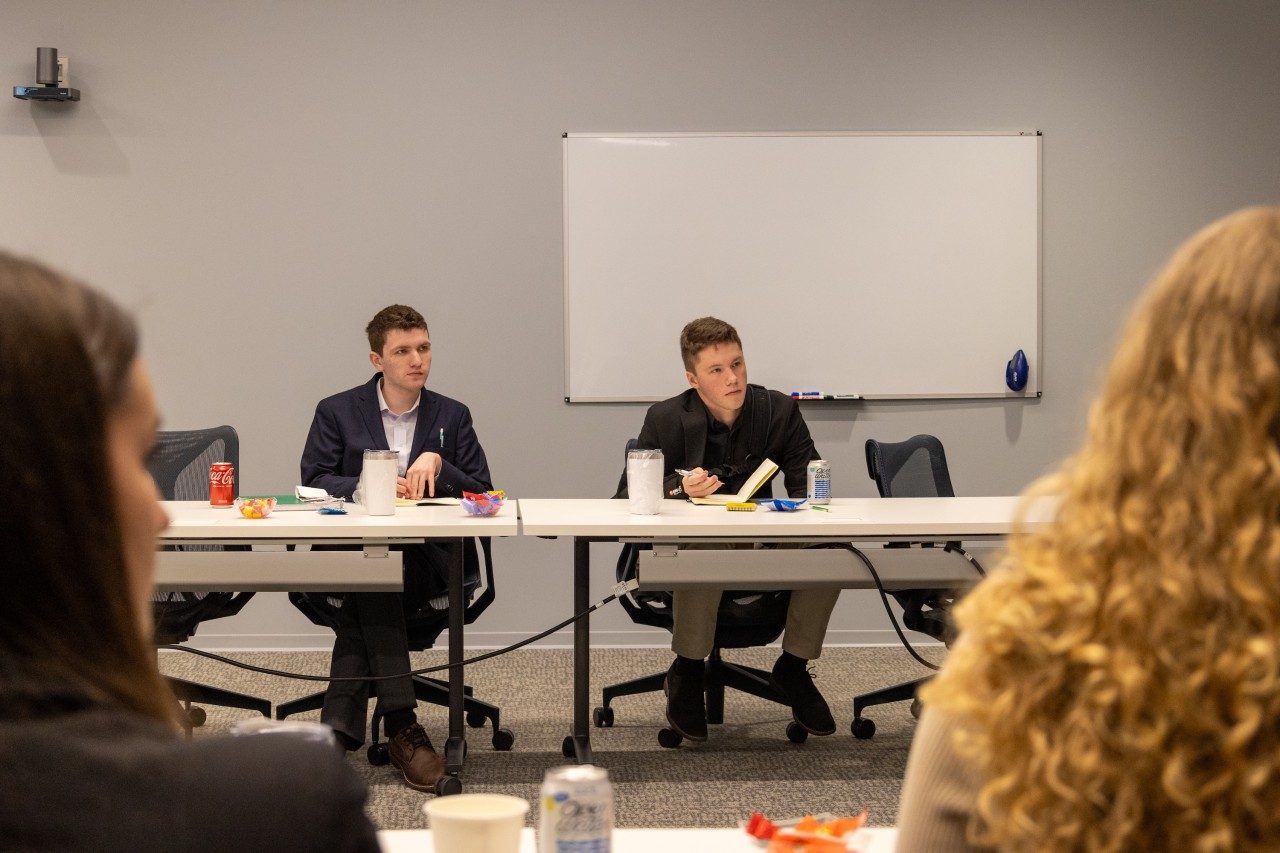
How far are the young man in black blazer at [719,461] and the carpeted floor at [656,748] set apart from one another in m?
0.16

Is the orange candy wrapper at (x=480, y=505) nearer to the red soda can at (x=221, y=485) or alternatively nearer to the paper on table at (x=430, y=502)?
the paper on table at (x=430, y=502)

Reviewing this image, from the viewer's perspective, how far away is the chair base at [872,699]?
388cm

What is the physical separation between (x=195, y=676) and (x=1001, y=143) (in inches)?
161

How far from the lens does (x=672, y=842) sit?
Result: 1247mm

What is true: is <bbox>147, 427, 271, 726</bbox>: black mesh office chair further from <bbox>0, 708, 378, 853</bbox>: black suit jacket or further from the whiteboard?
<bbox>0, 708, 378, 853</bbox>: black suit jacket

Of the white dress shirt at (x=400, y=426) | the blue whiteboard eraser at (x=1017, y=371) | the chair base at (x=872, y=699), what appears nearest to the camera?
the chair base at (x=872, y=699)

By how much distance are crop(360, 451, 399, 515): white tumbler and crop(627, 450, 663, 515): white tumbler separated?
68 centimetres

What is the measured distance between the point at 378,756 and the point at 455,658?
46cm

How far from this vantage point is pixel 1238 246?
0.78 m

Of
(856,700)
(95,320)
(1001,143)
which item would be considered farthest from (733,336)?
(95,320)

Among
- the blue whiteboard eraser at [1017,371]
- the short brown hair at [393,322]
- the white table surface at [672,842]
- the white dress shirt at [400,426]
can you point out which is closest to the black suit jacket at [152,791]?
the white table surface at [672,842]

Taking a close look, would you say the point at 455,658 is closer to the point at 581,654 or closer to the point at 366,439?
the point at 581,654

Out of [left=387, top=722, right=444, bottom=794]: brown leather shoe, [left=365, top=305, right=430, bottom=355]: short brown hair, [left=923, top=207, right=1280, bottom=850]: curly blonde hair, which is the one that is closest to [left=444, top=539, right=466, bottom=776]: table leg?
[left=387, top=722, right=444, bottom=794]: brown leather shoe

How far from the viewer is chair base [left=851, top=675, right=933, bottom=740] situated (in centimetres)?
388
